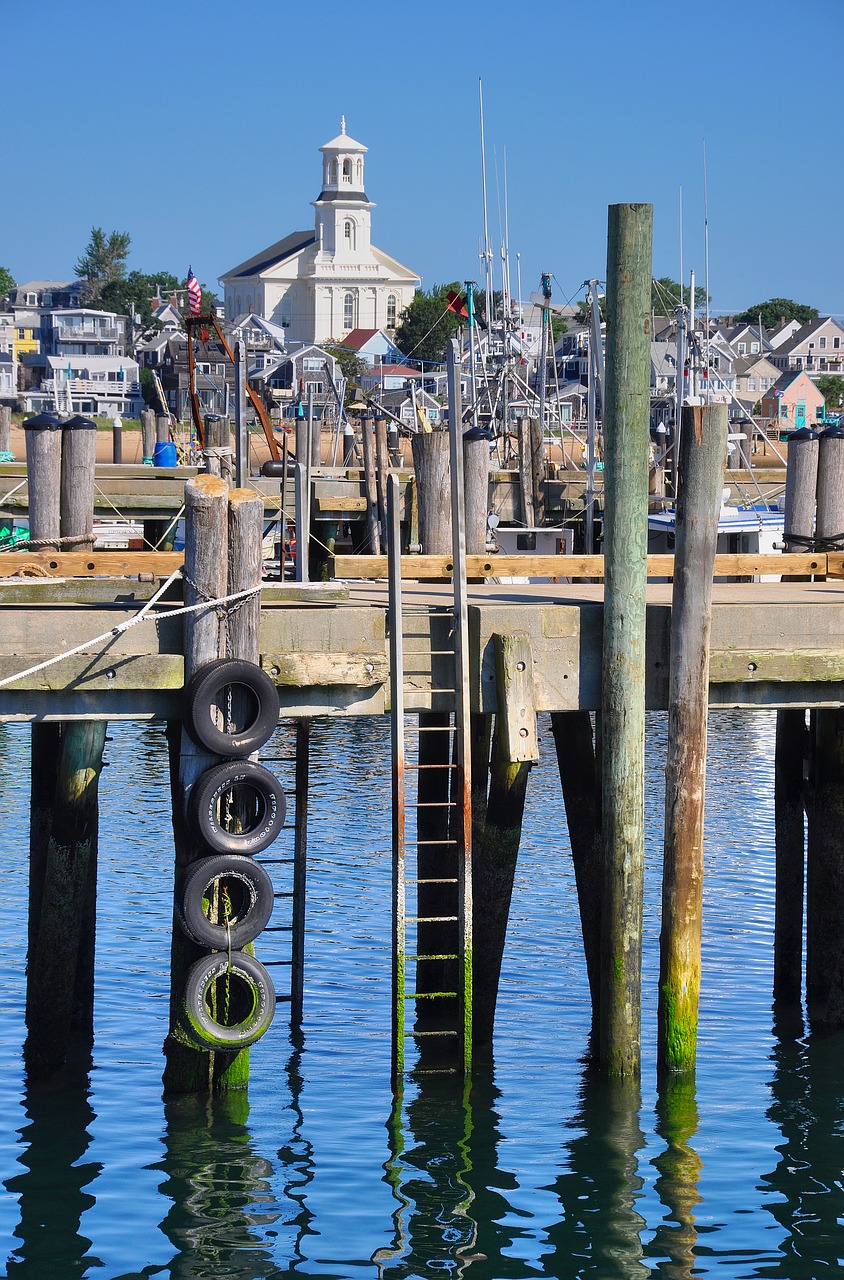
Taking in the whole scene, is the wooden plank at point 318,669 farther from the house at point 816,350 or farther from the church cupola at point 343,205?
the church cupola at point 343,205

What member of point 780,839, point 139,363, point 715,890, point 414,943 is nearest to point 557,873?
point 715,890

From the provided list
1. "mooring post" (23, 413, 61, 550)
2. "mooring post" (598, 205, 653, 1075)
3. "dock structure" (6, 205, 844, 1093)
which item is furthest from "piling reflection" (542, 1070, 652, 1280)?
"mooring post" (23, 413, 61, 550)

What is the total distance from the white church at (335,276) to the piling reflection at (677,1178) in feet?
552

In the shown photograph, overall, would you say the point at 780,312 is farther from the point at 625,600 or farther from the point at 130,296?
the point at 625,600

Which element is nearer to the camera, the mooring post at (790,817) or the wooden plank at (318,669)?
the wooden plank at (318,669)

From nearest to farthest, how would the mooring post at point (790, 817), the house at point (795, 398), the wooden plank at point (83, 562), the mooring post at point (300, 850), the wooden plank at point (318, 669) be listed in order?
the wooden plank at point (318, 669) → the mooring post at point (300, 850) → the wooden plank at point (83, 562) → the mooring post at point (790, 817) → the house at point (795, 398)

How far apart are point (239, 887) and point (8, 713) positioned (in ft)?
5.64

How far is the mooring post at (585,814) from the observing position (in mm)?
11359

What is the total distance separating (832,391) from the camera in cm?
13950

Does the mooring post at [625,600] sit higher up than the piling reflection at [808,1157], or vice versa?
the mooring post at [625,600]

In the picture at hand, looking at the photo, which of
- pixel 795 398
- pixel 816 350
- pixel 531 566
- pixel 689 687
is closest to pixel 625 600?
pixel 689 687

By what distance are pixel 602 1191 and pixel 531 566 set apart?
4.52 m

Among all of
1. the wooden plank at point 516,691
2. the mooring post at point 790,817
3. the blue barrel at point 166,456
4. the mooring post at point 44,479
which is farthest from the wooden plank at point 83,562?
the blue barrel at point 166,456

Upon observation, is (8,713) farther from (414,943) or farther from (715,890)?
(715,890)
